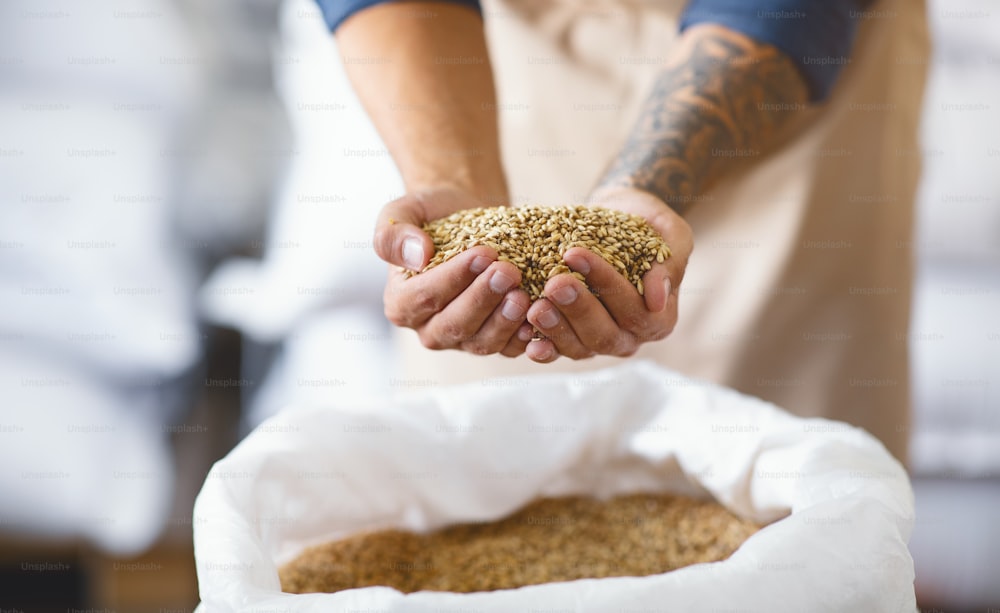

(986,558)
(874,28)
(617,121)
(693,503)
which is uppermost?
(874,28)

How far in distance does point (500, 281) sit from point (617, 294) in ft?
0.29

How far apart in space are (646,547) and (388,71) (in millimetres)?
520

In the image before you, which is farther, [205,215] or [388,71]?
[205,215]

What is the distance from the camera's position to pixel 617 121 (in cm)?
100

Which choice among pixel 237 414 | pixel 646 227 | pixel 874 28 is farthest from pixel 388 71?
pixel 237 414

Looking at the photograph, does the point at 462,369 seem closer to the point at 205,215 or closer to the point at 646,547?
the point at 646,547

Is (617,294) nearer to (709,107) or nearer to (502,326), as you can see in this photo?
(502,326)

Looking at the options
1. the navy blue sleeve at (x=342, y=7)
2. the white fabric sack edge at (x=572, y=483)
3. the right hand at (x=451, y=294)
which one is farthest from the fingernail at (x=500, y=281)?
the navy blue sleeve at (x=342, y=7)

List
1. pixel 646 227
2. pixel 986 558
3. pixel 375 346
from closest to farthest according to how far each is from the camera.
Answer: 1. pixel 646 227
2. pixel 986 558
3. pixel 375 346

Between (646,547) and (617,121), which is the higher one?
(617,121)

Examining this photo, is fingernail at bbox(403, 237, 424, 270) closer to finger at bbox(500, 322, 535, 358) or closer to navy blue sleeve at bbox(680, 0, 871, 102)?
finger at bbox(500, 322, 535, 358)

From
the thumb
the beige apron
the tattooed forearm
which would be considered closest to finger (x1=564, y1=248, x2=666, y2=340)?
the thumb

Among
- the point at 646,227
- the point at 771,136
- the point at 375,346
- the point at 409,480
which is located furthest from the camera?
the point at 375,346

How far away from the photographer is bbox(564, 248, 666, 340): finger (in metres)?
0.57
